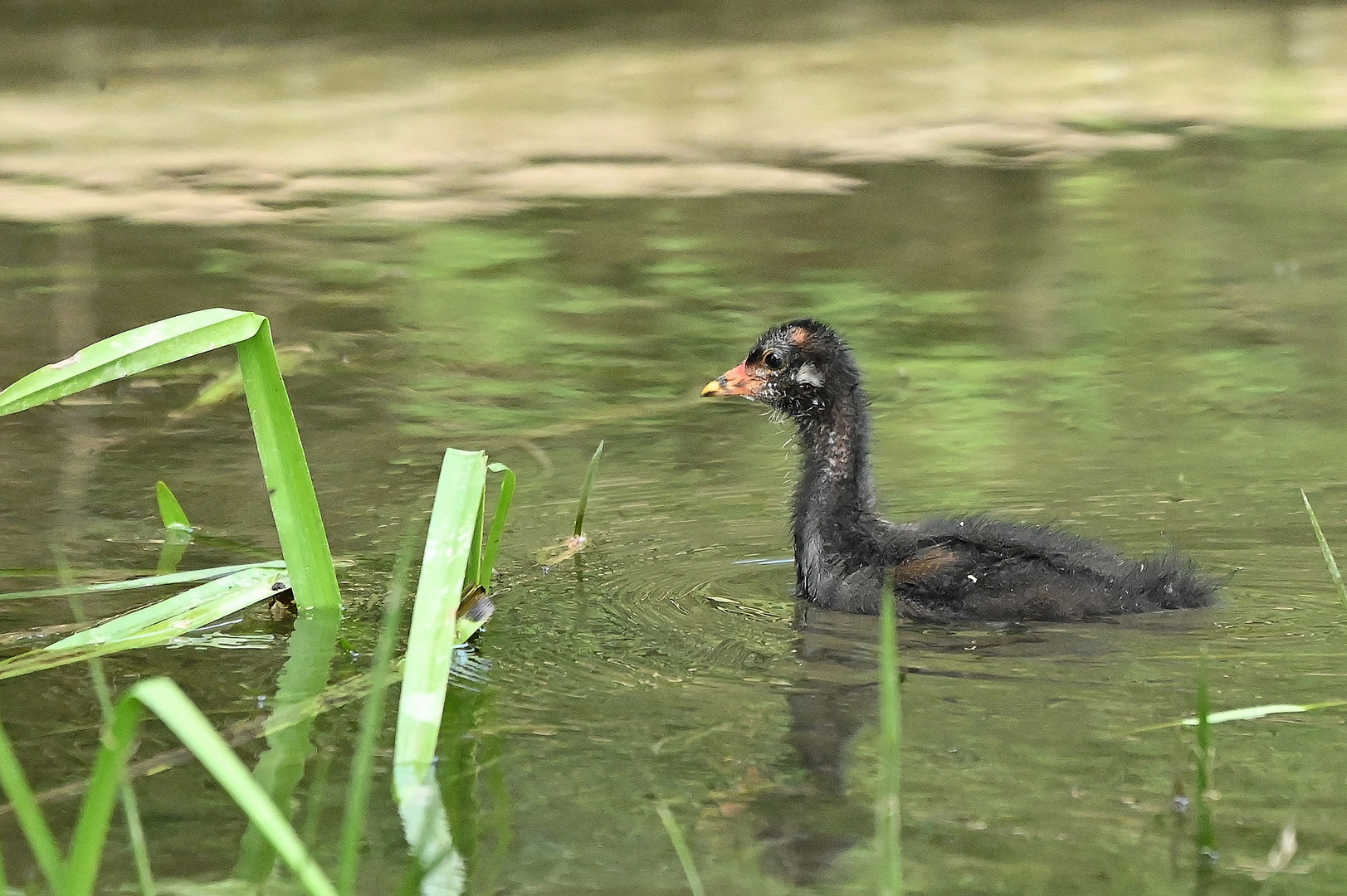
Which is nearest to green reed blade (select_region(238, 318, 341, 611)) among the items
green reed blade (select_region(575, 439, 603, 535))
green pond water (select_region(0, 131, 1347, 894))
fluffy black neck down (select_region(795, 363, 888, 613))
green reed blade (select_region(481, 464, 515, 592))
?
green pond water (select_region(0, 131, 1347, 894))

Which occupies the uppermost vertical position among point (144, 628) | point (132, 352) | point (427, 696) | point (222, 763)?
point (132, 352)

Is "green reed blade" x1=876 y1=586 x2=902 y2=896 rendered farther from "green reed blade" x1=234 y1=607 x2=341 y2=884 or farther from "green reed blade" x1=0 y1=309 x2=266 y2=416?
"green reed blade" x1=0 y1=309 x2=266 y2=416

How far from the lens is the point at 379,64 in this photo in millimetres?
17484

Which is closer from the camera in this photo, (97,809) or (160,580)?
(97,809)

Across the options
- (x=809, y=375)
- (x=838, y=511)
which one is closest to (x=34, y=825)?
(x=838, y=511)

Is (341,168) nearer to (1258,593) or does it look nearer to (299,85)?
(299,85)

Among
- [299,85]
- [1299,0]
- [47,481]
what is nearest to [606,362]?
[47,481]

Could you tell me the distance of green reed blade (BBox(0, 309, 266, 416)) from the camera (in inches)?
189

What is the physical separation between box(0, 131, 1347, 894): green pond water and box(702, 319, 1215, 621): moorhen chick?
13 cm

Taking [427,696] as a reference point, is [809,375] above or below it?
above

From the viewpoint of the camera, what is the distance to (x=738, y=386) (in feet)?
22.0

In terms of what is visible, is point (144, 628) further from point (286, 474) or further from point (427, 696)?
point (427, 696)

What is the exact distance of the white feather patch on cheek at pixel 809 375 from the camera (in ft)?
21.6

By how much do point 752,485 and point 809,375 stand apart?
854 millimetres
